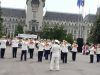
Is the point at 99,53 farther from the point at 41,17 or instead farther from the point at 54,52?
the point at 41,17

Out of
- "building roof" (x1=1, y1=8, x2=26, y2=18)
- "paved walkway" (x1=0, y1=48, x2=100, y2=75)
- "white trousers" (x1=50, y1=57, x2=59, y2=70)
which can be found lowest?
"paved walkway" (x1=0, y1=48, x2=100, y2=75)

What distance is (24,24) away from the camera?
186 m

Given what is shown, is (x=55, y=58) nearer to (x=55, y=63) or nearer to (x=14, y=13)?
(x=55, y=63)

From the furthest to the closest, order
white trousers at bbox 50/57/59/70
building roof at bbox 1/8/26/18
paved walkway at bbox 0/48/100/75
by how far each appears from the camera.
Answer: building roof at bbox 1/8/26/18, white trousers at bbox 50/57/59/70, paved walkway at bbox 0/48/100/75

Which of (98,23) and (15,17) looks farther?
(15,17)

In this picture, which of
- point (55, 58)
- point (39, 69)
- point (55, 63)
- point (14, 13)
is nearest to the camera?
point (55, 63)

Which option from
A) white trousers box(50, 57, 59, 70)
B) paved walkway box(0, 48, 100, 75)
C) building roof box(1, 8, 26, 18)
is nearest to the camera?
paved walkway box(0, 48, 100, 75)

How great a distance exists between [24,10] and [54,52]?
172192 millimetres

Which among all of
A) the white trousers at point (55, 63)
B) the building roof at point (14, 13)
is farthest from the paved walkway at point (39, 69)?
the building roof at point (14, 13)

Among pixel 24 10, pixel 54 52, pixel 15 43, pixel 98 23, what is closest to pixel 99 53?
pixel 15 43

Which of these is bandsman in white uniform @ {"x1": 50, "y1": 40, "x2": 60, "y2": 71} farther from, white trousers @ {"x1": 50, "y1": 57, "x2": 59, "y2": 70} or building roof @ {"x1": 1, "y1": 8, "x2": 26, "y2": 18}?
building roof @ {"x1": 1, "y1": 8, "x2": 26, "y2": 18}

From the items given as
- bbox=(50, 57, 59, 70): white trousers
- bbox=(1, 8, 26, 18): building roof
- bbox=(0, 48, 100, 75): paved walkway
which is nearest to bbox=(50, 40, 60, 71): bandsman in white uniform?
bbox=(50, 57, 59, 70): white trousers

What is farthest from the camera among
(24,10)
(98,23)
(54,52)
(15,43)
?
(24,10)

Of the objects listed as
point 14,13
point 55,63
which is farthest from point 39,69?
point 14,13
